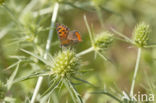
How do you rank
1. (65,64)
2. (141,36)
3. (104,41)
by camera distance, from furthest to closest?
(104,41) < (141,36) < (65,64)

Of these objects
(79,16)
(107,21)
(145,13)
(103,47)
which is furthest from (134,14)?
(103,47)

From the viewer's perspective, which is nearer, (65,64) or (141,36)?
(65,64)

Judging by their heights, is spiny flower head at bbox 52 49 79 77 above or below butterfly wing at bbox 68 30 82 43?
below

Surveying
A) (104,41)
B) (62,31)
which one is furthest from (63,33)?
(104,41)

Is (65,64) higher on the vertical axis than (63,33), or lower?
lower

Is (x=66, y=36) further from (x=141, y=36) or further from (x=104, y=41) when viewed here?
(x=141, y=36)

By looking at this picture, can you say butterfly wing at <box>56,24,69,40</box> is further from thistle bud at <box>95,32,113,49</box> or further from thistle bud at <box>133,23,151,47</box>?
thistle bud at <box>133,23,151,47</box>

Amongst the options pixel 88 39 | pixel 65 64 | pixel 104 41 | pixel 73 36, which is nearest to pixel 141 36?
pixel 104 41

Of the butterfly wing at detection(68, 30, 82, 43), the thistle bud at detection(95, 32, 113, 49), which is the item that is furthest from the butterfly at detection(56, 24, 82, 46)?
the thistle bud at detection(95, 32, 113, 49)

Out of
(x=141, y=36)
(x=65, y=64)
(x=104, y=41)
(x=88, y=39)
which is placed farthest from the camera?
(x=88, y=39)

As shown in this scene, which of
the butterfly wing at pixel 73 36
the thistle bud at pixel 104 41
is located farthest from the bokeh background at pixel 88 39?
the butterfly wing at pixel 73 36

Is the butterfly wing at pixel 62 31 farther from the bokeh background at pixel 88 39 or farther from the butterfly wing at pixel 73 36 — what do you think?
the bokeh background at pixel 88 39
